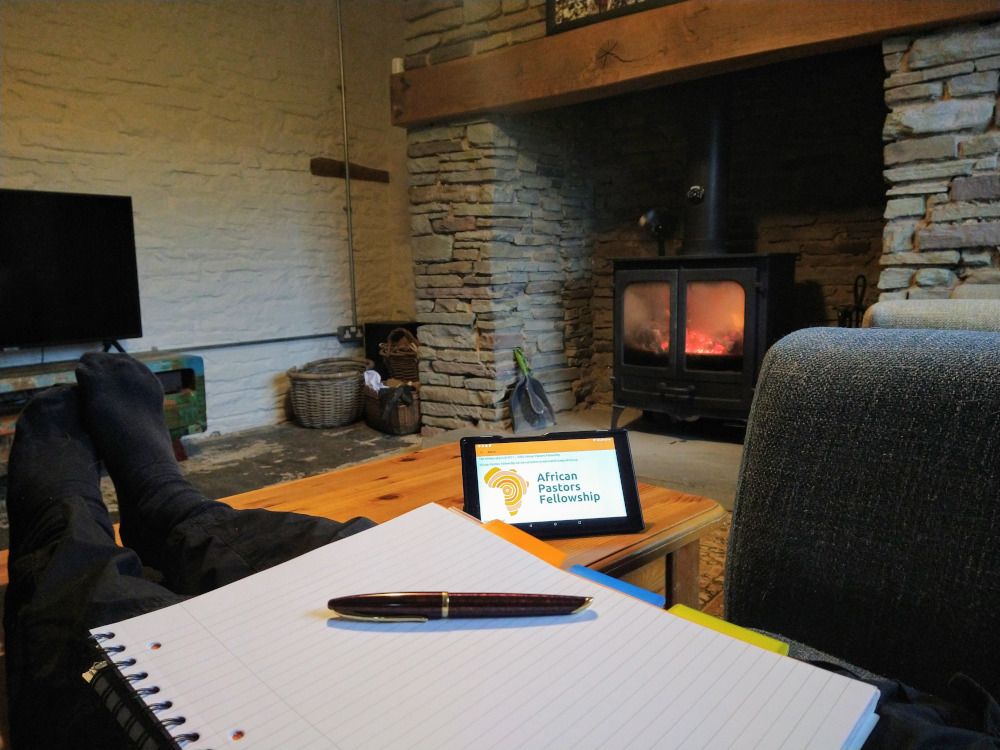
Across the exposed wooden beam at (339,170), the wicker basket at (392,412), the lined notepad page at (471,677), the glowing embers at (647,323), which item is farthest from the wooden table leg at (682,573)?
the exposed wooden beam at (339,170)

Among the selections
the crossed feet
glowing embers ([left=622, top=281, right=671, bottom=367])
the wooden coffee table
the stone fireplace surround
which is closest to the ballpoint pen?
the wooden coffee table

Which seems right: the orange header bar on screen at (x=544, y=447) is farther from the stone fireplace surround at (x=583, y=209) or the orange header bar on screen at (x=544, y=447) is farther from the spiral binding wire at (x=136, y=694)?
the stone fireplace surround at (x=583, y=209)

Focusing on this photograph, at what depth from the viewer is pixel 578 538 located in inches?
32.2

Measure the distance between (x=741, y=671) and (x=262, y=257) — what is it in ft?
11.6

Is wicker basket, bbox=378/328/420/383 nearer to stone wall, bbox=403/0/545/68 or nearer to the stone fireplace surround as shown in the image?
the stone fireplace surround

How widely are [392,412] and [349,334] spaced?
2.74 feet

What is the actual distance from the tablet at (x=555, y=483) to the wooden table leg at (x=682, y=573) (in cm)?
17

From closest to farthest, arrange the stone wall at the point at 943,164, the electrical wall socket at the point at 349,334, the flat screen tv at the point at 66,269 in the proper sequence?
Answer: the stone wall at the point at 943,164
the flat screen tv at the point at 66,269
the electrical wall socket at the point at 349,334

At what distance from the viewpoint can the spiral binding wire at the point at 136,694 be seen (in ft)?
1.14

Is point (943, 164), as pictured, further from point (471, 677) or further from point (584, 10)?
point (471, 677)

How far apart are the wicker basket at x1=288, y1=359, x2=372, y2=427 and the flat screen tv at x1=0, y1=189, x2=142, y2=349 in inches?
32.0

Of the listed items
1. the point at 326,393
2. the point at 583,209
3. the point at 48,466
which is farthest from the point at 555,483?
the point at 583,209

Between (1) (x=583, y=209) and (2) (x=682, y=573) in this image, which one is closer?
(2) (x=682, y=573)

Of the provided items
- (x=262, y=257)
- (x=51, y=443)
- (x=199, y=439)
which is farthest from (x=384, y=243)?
(x=51, y=443)
